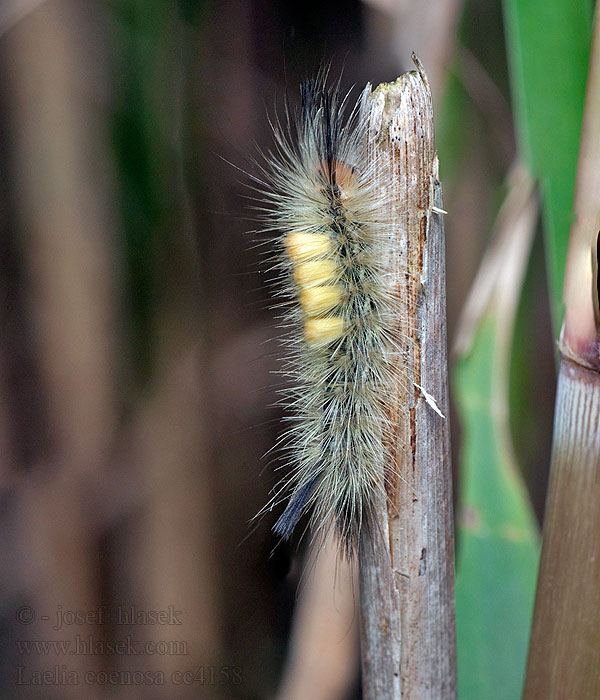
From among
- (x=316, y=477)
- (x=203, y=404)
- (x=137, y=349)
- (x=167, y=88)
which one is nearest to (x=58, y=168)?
(x=167, y=88)

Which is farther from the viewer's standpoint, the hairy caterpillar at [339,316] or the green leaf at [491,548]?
the green leaf at [491,548]

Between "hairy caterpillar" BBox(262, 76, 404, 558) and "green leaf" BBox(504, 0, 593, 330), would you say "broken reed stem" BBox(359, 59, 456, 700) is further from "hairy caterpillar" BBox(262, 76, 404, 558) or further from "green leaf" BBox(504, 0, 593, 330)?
"green leaf" BBox(504, 0, 593, 330)

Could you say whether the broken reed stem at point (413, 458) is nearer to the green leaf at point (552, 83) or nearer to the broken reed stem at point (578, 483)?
the broken reed stem at point (578, 483)

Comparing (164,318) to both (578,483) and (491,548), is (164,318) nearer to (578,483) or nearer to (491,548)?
(491,548)

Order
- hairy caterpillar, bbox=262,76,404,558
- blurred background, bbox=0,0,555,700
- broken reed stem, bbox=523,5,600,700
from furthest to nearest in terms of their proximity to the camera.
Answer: blurred background, bbox=0,0,555,700, hairy caterpillar, bbox=262,76,404,558, broken reed stem, bbox=523,5,600,700

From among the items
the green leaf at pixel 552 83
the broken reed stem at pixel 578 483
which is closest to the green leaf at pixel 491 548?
the green leaf at pixel 552 83

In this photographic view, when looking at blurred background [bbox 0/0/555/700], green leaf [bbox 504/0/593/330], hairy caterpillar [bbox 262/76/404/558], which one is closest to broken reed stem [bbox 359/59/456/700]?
hairy caterpillar [bbox 262/76/404/558]
